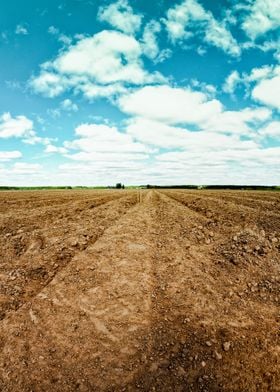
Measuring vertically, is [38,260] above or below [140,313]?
above

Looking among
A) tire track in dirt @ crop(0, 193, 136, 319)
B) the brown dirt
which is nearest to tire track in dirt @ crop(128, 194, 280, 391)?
the brown dirt

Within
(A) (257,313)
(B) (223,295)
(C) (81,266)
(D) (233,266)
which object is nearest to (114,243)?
(C) (81,266)

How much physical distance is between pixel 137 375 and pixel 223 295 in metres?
3.48

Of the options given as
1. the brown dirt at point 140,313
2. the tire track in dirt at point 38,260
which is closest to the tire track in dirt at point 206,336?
the brown dirt at point 140,313

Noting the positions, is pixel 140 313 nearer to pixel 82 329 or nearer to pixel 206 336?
pixel 82 329

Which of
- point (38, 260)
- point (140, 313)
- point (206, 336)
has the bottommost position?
point (206, 336)

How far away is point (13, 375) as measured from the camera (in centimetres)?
524

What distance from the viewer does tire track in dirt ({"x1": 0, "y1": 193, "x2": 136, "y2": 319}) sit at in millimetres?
8016

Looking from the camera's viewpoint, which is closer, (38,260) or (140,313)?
(140,313)

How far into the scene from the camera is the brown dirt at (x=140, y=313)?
5215 millimetres

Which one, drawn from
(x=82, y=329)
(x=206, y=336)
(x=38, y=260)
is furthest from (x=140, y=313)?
(x=38, y=260)

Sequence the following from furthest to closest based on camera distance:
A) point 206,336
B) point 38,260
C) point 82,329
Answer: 1. point 38,260
2. point 82,329
3. point 206,336

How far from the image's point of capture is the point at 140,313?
7012 mm

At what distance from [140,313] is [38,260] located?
15.5 feet
